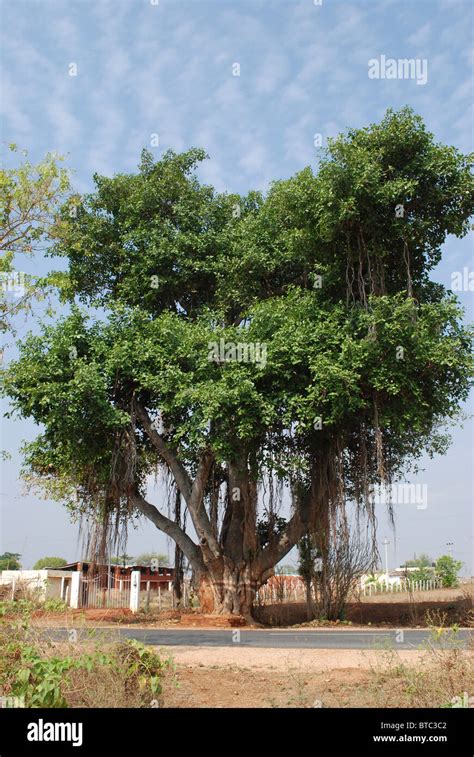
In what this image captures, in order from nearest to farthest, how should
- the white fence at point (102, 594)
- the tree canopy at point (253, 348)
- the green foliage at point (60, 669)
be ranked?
1. the green foliage at point (60, 669)
2. the tree canopy at point (253, 348)
3. the white fence at point (102, 594)

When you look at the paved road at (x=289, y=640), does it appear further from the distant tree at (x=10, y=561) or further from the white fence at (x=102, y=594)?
the distant tree at (x=10, y=561)

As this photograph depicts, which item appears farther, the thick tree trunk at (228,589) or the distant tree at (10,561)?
the distant tree at (10,561)

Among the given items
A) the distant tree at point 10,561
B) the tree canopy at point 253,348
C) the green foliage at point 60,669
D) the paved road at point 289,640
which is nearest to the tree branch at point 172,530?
the tree canopy at point 253,348

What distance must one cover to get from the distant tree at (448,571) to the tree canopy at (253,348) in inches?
754

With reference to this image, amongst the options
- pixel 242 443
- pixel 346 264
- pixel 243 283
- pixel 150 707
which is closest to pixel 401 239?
pixel 346 264

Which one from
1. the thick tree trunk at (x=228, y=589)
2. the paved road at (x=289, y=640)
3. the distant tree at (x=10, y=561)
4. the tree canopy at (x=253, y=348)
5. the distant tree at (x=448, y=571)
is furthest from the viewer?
the distant tree at (x=10, y=561)

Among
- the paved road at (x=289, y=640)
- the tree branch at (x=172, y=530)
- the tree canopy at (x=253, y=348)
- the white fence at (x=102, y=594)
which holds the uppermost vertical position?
the tree canopy at (x=253, y=348)

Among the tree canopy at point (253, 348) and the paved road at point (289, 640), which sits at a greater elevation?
the tree canopy at point (253, 348)

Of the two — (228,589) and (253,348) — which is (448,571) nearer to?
(228,589)

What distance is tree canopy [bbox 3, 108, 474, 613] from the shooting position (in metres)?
17.5

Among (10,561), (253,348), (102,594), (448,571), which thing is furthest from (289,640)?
(10,561)

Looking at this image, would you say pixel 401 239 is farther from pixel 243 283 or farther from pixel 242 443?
pixel 242 443

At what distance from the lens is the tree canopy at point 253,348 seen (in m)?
17.5

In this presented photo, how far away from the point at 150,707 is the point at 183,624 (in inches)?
532
